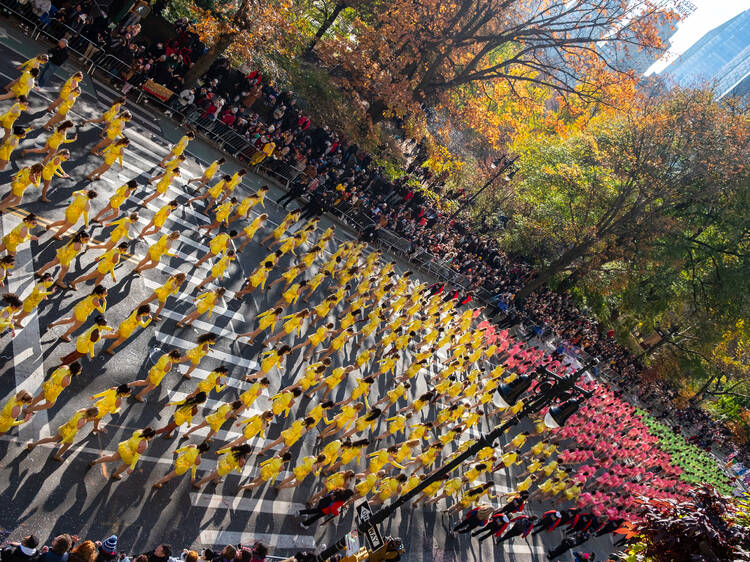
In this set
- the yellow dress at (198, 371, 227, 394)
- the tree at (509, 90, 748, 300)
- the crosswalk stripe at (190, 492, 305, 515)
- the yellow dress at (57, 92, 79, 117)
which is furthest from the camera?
the tree at (509, 90, 748, 300)

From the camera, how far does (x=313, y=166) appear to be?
23.8 metres

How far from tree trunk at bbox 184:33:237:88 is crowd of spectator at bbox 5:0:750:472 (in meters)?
0.28

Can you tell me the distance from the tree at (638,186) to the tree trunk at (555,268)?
0.22 ft

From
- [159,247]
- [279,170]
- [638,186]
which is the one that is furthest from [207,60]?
[638,186]

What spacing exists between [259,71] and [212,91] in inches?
133

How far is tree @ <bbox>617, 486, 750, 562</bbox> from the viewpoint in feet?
21.8

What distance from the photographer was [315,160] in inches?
973

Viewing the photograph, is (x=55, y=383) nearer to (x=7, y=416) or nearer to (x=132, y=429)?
(x=7, y=416)

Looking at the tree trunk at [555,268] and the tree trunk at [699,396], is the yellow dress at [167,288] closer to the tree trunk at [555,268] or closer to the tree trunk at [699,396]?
the tree trunk at [555,268]

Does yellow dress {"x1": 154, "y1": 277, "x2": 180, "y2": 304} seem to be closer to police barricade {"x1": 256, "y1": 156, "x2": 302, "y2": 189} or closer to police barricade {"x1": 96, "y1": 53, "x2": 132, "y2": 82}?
police barricade {"x1": 96, "y1": 53, "x2": 132, "y2": 82}

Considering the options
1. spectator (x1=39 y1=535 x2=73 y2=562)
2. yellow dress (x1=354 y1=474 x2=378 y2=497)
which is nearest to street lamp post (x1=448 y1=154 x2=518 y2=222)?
yellow dress (x1=354 y1=474 x2=378 y2=497)

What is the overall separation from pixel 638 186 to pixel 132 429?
1316 inches

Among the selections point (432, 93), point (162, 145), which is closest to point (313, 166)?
point (162, 145)

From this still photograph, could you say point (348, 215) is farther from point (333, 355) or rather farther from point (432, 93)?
point (333, 355)
